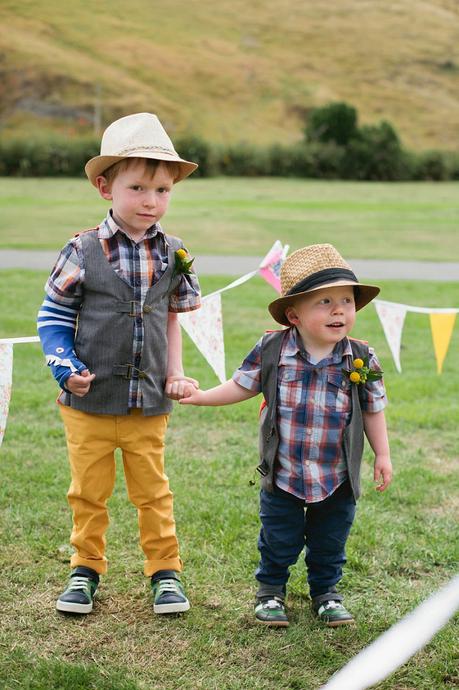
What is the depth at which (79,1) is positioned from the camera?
312ft

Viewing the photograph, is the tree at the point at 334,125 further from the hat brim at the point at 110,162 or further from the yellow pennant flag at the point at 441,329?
the hat brim at the point at 110,162

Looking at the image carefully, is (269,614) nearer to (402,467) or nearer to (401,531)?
(401,531)

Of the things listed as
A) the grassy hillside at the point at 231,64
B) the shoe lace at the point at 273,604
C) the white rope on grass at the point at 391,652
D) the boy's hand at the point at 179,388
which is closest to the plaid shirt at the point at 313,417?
the boy's hand at the point at 179,388

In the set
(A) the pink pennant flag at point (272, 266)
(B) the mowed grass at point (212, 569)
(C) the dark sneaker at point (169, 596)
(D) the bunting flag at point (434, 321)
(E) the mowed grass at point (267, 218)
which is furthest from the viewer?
(E) the mowed grass at point (267, 218)

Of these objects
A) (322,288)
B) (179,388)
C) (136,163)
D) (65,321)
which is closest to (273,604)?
(179,388)

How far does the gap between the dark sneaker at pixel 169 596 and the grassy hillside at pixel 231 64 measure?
6631 centimetres

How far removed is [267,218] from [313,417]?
19.0 meters

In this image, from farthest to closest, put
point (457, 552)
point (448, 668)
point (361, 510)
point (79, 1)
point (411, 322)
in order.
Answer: point (79, 1), point (411, 322), point (361, 510), point (457, 552), point (448, 668)

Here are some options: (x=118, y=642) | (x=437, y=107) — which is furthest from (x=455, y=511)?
(x=437, y=107)

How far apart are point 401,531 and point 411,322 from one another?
5.45m

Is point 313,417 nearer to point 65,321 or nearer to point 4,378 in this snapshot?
point 65,321

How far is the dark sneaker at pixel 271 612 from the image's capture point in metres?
3.47

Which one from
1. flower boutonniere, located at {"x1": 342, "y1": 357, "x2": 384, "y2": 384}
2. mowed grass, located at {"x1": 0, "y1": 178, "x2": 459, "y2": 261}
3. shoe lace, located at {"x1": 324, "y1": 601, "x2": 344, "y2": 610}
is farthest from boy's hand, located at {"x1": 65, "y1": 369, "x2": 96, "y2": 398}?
mowed grass, located at {"x1": 0, "y1": 178, "x2": 459, "y2": 261}

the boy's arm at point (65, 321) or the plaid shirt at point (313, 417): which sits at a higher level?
the boy's arm at point (65, 321)
